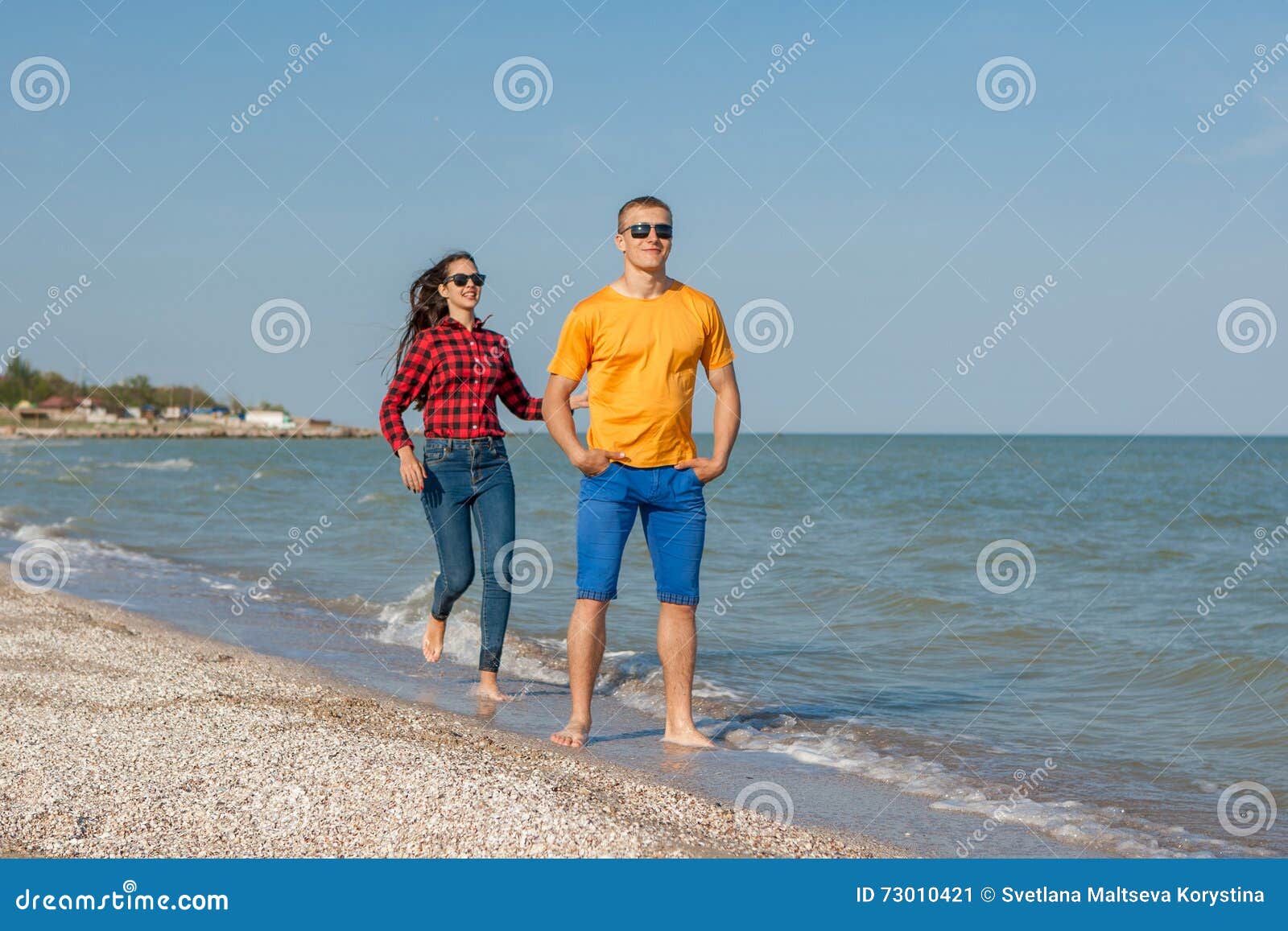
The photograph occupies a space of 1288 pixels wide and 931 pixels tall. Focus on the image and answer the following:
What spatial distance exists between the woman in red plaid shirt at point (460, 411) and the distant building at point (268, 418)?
135 metres

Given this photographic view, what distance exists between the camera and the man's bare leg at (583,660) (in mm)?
4961

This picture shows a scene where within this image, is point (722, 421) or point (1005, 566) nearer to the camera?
point (722, 421)

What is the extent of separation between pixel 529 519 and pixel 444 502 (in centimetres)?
1434

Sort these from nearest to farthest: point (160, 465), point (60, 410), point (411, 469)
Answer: point (411, 469), point (160, 465), point (60, 410)

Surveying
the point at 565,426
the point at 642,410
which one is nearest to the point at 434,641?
the point at 565,426

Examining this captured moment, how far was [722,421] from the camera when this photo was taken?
15.8 ft

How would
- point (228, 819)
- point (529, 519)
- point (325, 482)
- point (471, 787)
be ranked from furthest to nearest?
point (325, 482) < point (529, 519) < point (471, 787) < point (228, 819)

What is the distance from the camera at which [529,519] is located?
2016 cm

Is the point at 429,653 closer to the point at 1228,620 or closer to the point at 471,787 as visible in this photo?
the point at 471,787

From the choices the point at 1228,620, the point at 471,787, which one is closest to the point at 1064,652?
the point at 1228,620

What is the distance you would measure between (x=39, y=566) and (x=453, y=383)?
25.8 feet

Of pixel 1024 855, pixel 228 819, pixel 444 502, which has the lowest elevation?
pixel 228 819

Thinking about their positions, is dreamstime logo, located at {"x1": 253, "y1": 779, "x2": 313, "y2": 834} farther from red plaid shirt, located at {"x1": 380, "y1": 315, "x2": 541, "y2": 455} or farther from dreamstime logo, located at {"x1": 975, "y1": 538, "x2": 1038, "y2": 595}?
dreamstime logo, located at {"x1": 975, "y1": 538, "x2": 1038, "y2": 595}
